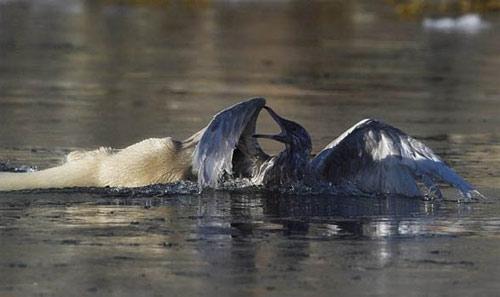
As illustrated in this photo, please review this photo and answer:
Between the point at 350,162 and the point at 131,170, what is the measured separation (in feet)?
4.24

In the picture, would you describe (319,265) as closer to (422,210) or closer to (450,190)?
(422,210)

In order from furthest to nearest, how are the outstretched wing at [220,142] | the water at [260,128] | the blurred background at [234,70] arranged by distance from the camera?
the blurred background at [234,70] < the outstretched wing at [220,142] < the water at [260,128]

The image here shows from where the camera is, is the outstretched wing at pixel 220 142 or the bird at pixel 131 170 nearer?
the outstretched wing at pixel 220 142

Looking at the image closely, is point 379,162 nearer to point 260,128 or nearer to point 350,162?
point 350,162

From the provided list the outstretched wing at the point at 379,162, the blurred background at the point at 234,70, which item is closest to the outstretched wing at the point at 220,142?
the outstretched wing at the point at 379,162

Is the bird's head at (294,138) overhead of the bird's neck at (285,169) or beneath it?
overhead

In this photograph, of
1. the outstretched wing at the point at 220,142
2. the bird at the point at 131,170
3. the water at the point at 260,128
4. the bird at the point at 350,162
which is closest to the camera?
the water at the point at 260,128

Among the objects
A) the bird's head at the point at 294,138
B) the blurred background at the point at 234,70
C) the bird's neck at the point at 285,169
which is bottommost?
the bird's neck at the point at 285,169

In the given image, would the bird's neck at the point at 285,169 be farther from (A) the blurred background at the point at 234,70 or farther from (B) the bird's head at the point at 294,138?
(A) the blurred background at the point at 234,70

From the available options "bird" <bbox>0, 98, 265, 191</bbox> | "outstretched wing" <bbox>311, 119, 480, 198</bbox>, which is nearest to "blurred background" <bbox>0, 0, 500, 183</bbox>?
"bird" <bbox>0, 98, 265, 191</bbox>

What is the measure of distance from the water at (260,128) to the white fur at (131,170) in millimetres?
146

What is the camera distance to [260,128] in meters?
14.6

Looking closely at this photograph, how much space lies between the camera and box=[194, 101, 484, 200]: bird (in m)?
10.4

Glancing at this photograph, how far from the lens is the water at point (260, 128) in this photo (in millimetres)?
7906
